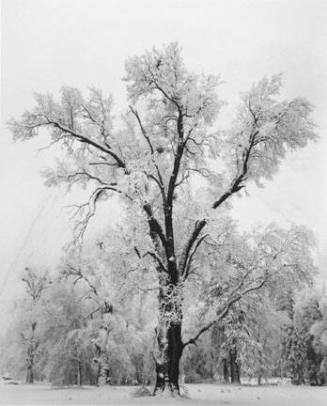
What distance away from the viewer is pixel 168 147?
23.5 feet

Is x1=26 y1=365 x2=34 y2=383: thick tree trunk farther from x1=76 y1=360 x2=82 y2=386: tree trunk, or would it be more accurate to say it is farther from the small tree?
the small tree

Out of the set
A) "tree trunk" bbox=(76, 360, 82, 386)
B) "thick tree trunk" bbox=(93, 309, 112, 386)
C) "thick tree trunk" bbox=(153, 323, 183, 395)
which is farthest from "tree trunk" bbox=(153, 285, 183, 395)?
"tree trunk" bbox=(76, 360, 82, 386)

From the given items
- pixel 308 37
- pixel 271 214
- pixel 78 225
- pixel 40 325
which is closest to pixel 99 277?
pixel 40 325

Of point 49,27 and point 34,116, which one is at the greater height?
point 49,27

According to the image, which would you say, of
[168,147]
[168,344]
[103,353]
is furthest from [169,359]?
[103,353]

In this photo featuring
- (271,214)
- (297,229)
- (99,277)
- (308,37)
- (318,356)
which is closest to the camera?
(297,229)

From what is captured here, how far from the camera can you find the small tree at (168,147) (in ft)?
20.6

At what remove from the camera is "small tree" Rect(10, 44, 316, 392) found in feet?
20.6

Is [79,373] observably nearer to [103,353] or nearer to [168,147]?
[103,353]

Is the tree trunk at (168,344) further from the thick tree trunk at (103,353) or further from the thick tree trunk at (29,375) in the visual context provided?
the thick tree trunk at (29,375)

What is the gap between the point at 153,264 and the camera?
6715 mm

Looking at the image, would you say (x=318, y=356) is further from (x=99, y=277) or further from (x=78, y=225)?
(x=78, y=225)

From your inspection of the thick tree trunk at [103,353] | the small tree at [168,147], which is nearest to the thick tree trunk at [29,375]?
the thick tree trunk at [103,353]

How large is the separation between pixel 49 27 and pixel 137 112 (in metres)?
2.15
